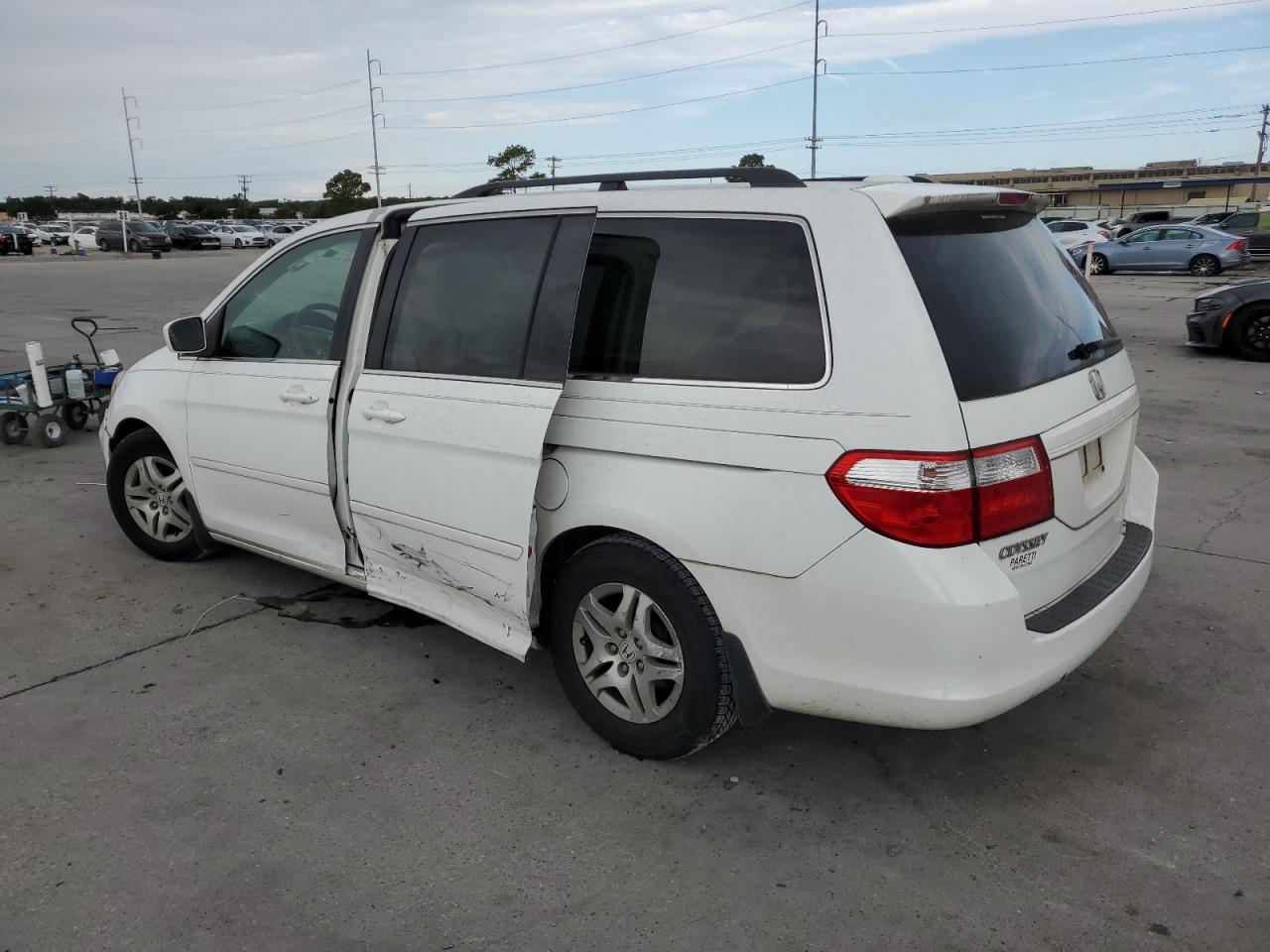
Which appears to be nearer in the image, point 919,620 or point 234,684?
point 919,620

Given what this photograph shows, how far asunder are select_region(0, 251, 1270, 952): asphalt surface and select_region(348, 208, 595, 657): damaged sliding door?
520 mm

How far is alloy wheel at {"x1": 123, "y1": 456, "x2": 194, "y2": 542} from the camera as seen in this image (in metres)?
5.06

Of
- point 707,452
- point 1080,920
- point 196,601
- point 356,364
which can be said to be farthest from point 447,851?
point 196,601

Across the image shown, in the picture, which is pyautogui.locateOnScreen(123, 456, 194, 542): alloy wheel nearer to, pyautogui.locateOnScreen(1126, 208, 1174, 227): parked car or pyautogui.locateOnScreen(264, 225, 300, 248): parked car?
pyautogui.locateOnScreen(1126, 208, 1174, 227): parked car

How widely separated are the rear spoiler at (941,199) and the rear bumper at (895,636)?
3.16 ft

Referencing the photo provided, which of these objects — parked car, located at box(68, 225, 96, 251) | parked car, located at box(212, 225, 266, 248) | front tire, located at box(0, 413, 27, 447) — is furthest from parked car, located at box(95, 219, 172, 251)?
front tire, located at box(0, 413, 27, 447)

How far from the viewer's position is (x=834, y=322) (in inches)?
107

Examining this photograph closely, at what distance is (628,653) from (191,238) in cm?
5796

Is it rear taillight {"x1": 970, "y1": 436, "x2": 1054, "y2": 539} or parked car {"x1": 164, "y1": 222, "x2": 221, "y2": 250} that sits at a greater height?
parked car {"x1": 164, "y1": 222, "x2": 221, "y2": 250}

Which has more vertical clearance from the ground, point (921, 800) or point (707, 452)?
point (707, 452)

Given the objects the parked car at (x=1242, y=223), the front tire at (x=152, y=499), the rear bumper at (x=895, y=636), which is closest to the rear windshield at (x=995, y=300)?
the rear bumper at (x=895, y=636)

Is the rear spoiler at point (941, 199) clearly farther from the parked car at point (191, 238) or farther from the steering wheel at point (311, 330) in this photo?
the parked car at point (191, 238)

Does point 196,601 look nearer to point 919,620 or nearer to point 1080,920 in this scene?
point 919,620

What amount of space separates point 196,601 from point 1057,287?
4.12 m
